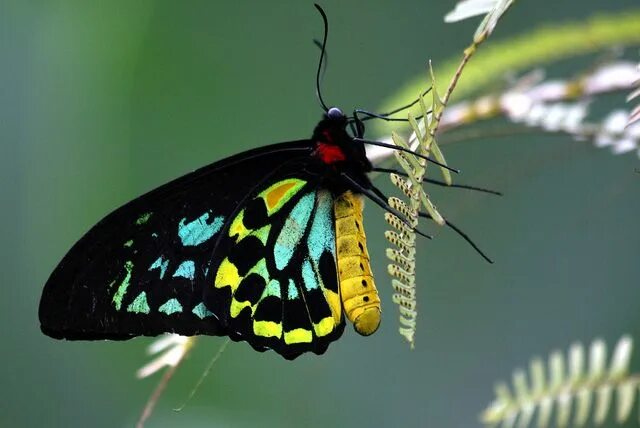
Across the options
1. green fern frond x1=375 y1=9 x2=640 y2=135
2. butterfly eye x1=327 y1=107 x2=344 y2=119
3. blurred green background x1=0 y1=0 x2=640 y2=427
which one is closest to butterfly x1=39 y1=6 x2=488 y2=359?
butterfly eye x1=327 y1=107 x2=344 y2=119

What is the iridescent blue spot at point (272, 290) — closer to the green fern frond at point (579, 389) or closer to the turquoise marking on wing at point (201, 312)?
the turquoise marking on wing at point (201, 312)

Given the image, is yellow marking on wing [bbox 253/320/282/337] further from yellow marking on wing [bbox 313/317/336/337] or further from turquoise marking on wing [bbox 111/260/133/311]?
turquoise marking on wing [bbox 111/260/133/311]

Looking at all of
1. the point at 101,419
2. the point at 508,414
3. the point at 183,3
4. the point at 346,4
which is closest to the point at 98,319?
the point at 508,414

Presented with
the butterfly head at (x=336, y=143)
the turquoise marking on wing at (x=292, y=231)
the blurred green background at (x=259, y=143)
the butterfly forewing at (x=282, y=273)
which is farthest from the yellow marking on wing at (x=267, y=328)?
the blurred green background at (x=259, y=143)

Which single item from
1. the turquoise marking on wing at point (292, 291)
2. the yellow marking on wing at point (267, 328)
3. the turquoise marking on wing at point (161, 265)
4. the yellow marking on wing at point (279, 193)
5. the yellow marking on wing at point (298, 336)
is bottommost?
the yellow marking on wing at point (298, 336)

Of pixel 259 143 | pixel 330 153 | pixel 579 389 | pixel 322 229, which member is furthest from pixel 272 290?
pixel 259 143

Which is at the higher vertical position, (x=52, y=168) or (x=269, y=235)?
(x=52, y=168)

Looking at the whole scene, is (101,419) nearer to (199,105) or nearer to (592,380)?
(199,105)
